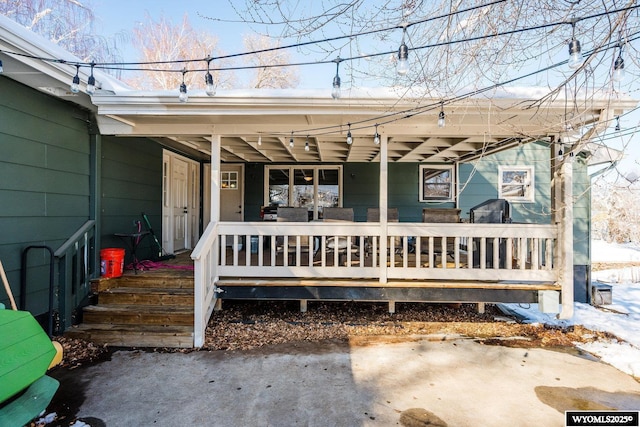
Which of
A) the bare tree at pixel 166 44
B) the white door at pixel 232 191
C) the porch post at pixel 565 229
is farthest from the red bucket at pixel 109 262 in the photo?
the bare tree at pixel 166 44

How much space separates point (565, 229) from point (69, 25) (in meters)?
13.6

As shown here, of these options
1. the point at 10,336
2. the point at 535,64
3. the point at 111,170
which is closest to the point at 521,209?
the point at 535,64

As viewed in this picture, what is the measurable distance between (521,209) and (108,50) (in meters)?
12.8

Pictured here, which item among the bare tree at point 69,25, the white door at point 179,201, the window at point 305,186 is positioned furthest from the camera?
the bare tree at point 69,25

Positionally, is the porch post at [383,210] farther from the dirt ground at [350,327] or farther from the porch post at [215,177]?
the porch post at [215,177]

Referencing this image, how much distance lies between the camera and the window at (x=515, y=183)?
746 cm

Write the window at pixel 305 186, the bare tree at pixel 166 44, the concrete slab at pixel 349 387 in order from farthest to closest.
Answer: the bare tree at pixel 166 44 → the window at pixel 305 186 → the concrete slab at pixel 349 387

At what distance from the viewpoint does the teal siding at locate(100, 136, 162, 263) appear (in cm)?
485

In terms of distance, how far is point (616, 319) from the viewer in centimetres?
529

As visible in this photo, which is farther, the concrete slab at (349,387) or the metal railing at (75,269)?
the metal railing at (75,269)

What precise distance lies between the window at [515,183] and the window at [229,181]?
5.82 meters

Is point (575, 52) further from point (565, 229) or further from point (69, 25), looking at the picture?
point (69, 25)

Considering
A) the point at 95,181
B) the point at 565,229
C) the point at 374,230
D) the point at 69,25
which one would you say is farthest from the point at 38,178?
the point at 69,25

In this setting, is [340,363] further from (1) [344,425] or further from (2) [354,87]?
(2) [354,87]
